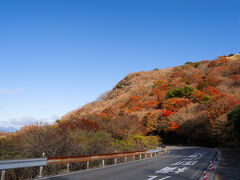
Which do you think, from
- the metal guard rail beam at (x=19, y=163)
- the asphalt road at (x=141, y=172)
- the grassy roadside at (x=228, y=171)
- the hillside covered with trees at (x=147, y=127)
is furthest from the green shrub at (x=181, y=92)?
the metal guard rail beam at (x=19, y=163)

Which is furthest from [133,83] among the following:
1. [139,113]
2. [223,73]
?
[139,113]

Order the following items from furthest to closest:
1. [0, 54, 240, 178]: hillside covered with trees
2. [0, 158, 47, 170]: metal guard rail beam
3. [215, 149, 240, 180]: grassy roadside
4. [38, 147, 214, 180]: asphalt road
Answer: [0, 54, 240, 178]: hillside covered with trees < [215, 149, 240, 180]: grassy roadside < [38, 147, 214, 180]: asphalt road < [0, 158, 47, 170]: metal guard rail beam

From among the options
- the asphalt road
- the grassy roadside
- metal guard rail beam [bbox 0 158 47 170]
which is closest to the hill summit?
the asphalt road

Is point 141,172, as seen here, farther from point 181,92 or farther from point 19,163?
point 181,92

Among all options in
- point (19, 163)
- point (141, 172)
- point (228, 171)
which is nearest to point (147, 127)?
point (228, 171)

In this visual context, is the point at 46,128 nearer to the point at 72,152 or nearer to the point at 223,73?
the point at 72,152

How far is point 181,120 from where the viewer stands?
50500 mm

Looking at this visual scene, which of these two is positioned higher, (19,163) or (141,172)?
(19,163)

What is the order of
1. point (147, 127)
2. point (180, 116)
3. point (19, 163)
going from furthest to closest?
point (147, 127), point (180, 116), point (19, 163)

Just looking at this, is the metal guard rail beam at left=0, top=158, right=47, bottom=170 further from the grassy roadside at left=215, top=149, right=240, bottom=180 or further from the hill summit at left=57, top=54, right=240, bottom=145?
the hill summit at left=57, top=54, right=240, bottom=145

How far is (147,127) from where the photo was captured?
5628 cm

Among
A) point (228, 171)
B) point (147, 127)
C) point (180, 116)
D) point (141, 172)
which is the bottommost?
point (228, 171)

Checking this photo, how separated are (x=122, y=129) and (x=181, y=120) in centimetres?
2238

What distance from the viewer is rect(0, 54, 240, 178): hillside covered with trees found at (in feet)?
39.7
